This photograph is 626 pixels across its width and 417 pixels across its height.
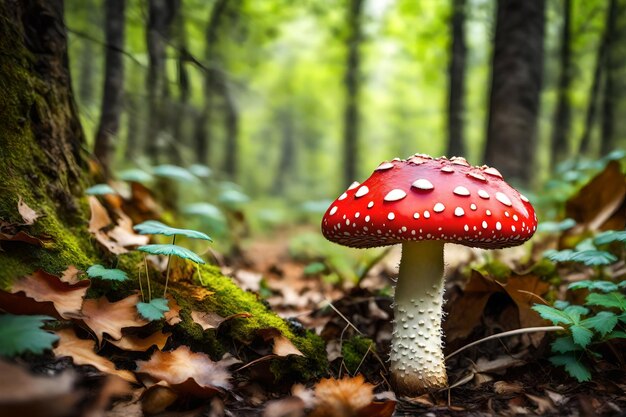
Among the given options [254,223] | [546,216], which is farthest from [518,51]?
[254,223]

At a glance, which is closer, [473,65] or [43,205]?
[43,205]

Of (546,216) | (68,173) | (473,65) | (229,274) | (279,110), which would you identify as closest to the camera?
(68,173)

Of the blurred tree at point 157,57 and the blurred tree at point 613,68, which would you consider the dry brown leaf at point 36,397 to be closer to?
the blurred tree at point 157,57

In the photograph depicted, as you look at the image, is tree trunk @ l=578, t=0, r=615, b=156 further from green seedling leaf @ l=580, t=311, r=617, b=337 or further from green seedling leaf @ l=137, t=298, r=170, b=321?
green seedling leaf @ l=137, t=298, r=170, b=321

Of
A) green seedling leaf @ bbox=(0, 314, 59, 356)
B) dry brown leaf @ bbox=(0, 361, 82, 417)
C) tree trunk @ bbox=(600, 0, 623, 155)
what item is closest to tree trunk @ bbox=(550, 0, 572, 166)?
tree trunk @ bbox=(600, 0, 623, 155)

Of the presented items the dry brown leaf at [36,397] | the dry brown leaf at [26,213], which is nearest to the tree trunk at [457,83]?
the dry brown leaf at [26,213]

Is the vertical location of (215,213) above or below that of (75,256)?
below

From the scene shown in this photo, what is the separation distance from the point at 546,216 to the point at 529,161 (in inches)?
47.6

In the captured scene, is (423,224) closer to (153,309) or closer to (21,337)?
(153,309)

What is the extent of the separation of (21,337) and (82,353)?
16.9 inches

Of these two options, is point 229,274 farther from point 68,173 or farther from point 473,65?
point 473,65

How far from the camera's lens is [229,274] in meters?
3.26

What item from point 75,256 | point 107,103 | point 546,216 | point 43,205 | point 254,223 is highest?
point 107,103

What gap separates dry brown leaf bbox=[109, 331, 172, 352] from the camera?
1.90 m
